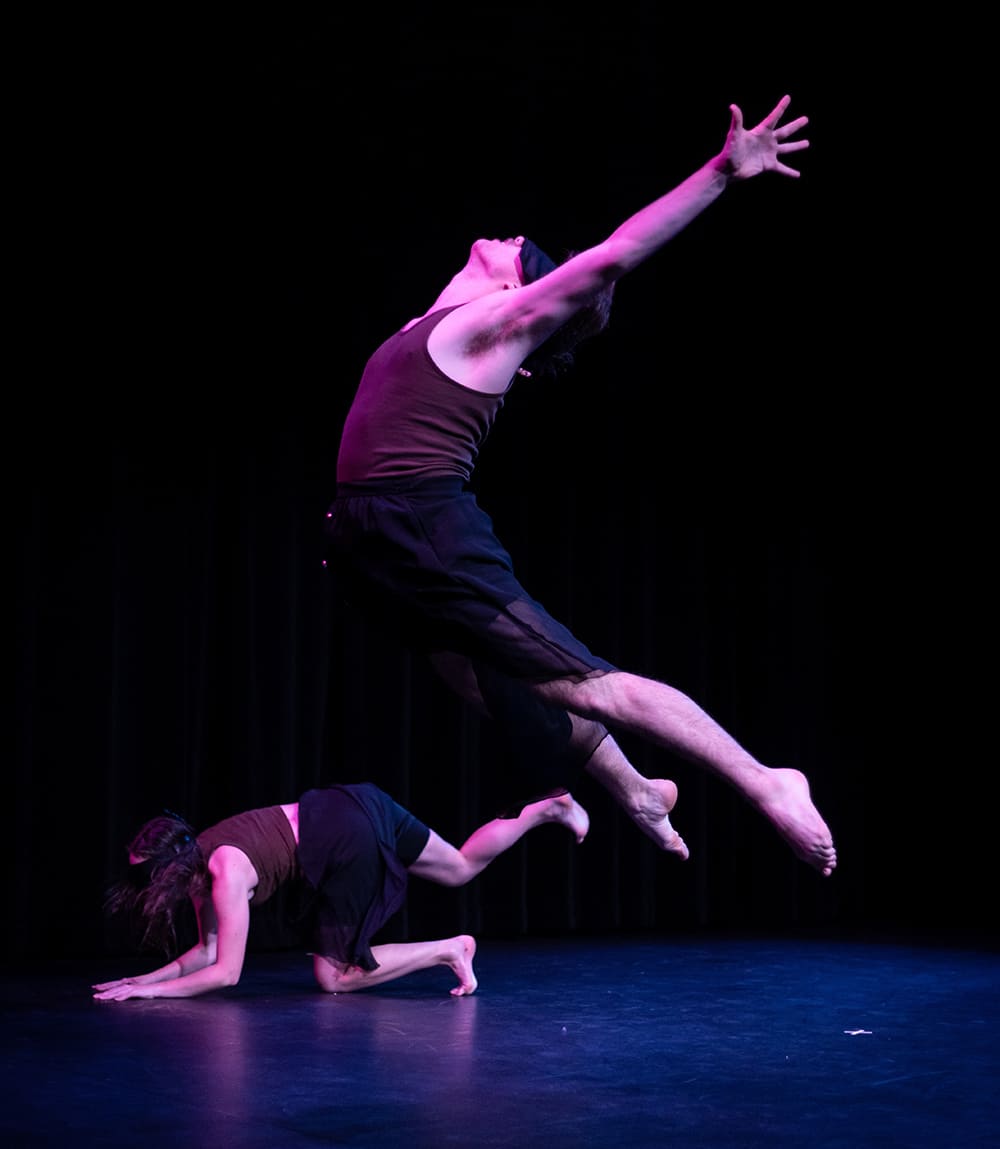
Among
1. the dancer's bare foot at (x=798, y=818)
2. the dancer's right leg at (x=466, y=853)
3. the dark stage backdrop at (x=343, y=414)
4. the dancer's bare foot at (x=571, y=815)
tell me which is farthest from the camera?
the dark stage backdrop at (x=343, y=414)

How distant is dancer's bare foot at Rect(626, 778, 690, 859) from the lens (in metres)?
3.15

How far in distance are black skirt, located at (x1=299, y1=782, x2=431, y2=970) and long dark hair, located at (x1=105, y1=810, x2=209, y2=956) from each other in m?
0.33

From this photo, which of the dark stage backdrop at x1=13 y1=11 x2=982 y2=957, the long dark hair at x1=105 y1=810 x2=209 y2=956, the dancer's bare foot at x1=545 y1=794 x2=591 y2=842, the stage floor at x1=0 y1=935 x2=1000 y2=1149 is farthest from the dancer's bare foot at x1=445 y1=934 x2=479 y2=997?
the dark stage backdrop at x1=13 y1=11 x2=982 y2=957

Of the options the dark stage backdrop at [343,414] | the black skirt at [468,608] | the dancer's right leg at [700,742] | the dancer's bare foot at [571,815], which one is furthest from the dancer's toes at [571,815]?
the dark stage backdrop at [343,414]

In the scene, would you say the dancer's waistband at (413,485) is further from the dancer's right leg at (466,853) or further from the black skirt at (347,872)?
the dancer's right leg at (466,853)

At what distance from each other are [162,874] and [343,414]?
2426 millimetres

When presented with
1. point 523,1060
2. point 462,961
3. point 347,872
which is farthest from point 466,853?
point 523,1060

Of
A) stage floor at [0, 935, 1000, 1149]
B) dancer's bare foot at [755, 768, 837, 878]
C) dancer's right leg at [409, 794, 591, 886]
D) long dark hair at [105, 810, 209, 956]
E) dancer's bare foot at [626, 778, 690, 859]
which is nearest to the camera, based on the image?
dancer's bare foot at [755, 768, 837, 878]

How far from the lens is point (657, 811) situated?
3.16 m

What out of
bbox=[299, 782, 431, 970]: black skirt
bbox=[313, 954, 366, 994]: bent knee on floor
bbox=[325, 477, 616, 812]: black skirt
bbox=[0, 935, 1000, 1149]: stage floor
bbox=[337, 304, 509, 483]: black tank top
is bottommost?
bbox=[0, 935, 1000, 1149]: stage floor

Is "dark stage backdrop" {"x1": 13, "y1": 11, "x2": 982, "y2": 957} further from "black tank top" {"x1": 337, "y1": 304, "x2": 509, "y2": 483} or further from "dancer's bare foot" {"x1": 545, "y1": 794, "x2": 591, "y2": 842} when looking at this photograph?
"black tank top" {"x1": 337, "y1": 304, "x2": 509, "y2": 483}

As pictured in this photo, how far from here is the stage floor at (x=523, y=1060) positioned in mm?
2873

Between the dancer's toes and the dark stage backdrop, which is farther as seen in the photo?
the dark stage backdrop

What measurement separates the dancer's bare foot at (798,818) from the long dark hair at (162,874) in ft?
7.26
